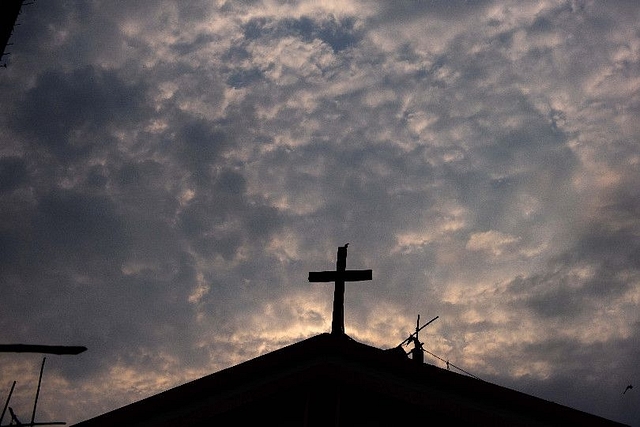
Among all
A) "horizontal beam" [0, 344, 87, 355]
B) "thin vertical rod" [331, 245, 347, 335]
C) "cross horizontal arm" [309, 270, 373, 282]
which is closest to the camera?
"horizontal beam" [0, 344, 87, 355]

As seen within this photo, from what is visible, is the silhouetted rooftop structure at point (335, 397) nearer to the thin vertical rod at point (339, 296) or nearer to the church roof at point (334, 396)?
the church roof at point (334, 396)

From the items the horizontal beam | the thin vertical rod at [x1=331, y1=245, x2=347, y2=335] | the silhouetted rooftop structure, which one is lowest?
the silhouetted rooftop structure

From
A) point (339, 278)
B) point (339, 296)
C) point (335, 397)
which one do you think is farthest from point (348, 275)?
point (335, 397)

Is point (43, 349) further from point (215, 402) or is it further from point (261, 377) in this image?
point (261, 377)

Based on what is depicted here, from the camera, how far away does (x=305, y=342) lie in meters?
7.99

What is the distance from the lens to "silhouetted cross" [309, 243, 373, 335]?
36.3 feet

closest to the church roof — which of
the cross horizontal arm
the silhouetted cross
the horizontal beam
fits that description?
the horizontal beam

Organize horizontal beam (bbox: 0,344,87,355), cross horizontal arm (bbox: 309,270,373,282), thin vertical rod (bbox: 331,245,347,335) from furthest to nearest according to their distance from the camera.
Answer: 1. cross horizontal arm (bbox: 309,270,373,282)
2. thin vertical rod (bbox: 331,245,347,335)
3. horizontal beam (bbox: 0,344,87,355)

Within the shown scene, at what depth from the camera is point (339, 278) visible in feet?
38.1

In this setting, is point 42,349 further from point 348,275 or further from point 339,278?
point 348,275

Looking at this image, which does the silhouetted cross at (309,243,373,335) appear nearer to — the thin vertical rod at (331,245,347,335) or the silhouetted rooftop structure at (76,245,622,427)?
the thin vertical rod at (331,245,347,335)

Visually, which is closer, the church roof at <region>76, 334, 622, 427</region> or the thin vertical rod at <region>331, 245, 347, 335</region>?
the church roof at <region>76, 334, 622, 427</region>

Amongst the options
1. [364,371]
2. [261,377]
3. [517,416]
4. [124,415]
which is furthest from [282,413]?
[517,416]

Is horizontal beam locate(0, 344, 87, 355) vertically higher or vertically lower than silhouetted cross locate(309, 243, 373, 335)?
lower
